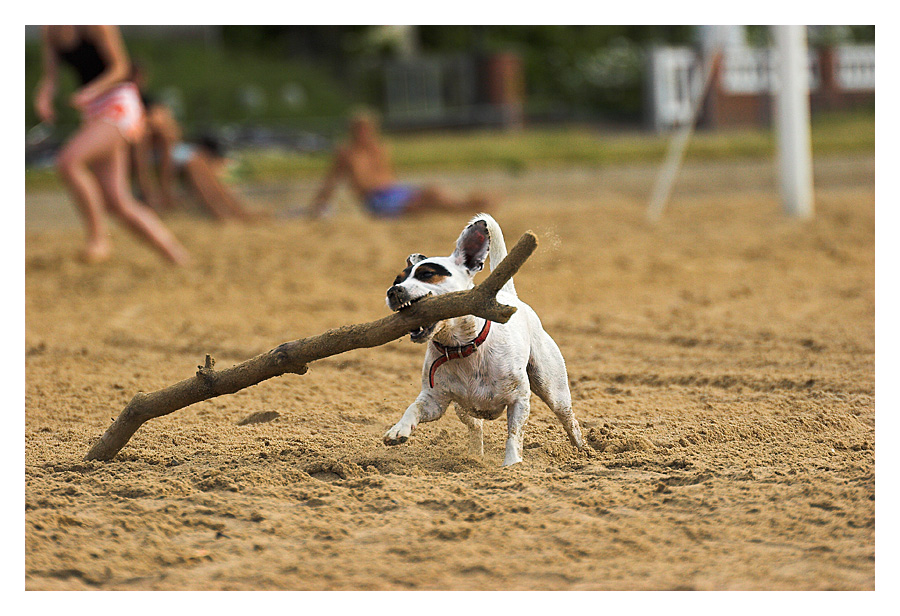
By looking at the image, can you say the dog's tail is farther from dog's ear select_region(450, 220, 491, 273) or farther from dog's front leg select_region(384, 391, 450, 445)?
dog's front leg select_region(384, 391, 450, 445)

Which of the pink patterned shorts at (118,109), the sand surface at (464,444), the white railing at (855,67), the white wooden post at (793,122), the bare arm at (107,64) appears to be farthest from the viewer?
the white railing at (855,67)

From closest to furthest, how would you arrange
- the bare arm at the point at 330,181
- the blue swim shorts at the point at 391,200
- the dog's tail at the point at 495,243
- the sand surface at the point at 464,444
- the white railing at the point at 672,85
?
the sand surface at the point at 464,444, the dog's tail at the point at 495,243, the blue swim shorts at the point at 391,200, the bare arm at the point at 330,181, the white railing at the point at 672,85

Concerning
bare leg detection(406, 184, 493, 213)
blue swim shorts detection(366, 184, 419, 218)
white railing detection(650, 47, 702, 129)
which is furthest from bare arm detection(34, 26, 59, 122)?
white railing detection(650, 47, 702, 129)

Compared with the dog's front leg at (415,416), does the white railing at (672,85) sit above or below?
above

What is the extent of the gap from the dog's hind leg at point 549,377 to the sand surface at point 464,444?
0.75 ft

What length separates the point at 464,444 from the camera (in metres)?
4.02

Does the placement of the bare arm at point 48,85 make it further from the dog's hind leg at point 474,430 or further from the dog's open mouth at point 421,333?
the dog's open mouth at point 421,333

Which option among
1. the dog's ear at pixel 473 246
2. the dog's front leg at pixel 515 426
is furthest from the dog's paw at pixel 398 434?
the dog's ear at pixel 473 246

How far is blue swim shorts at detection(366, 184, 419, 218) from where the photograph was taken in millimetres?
11219

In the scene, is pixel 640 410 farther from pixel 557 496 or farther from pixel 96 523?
pixel 96 523

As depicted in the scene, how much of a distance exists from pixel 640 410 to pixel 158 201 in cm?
873

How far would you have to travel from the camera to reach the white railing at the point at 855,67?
65.8ft

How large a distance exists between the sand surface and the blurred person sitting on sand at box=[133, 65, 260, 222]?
2.67 meters

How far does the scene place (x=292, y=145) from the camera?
16.0 m
